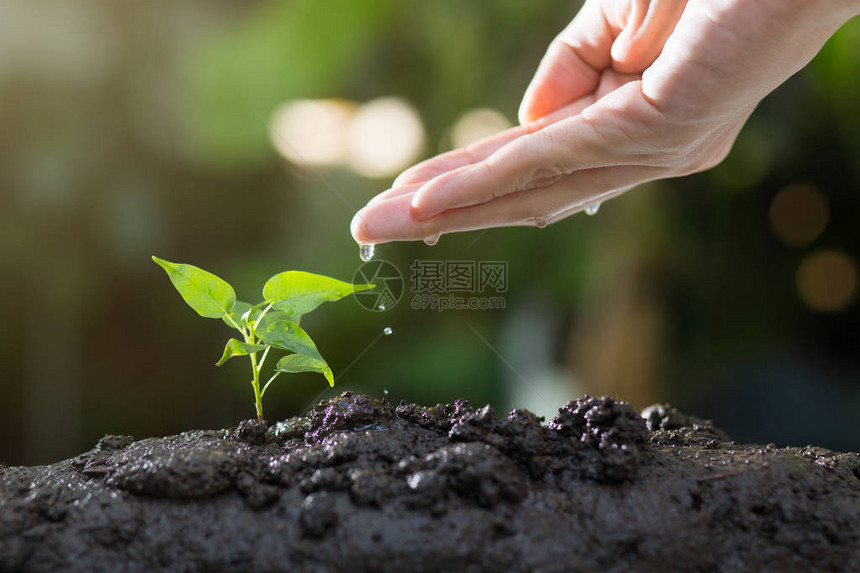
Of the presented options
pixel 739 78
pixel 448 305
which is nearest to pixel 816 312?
pixel 448 305

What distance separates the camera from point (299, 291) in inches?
33.0

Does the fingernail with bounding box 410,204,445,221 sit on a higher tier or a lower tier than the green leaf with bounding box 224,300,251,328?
higher

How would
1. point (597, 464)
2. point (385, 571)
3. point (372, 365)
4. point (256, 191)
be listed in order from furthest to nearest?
point (256, 191)
point (372, 365)
point (597, 464)
point (385, 571)

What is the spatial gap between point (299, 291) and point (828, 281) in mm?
2094

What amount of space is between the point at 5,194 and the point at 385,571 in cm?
198

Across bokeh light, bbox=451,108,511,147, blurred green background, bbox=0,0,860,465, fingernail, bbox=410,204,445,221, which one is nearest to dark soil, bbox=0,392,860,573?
fingernail, bbox=410,204,445,221

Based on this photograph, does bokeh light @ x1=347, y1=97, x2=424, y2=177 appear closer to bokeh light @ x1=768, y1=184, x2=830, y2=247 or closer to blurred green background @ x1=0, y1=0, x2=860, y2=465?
blurred green background @ x1=0, y1=0, x2=860, y2=465

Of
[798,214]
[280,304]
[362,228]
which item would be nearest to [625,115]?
[362,228]

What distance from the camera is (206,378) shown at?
213 cm

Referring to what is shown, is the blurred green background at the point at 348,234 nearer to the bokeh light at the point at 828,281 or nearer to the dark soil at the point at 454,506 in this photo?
the bokeh light at the point at 828,281

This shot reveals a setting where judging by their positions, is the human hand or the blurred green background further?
the blurred green background

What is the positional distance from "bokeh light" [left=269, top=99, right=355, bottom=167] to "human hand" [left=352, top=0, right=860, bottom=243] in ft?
3.54

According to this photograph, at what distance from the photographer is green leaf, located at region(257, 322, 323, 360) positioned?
82 cm

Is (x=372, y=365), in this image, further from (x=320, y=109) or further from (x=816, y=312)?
(x=816, y=312)
